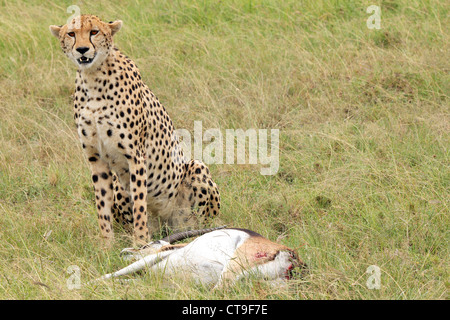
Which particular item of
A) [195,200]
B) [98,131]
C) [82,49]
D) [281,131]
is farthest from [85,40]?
[281,131]

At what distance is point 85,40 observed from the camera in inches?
162

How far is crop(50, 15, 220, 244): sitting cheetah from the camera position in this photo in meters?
4.21

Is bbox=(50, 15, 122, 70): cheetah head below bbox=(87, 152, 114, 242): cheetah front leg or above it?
above

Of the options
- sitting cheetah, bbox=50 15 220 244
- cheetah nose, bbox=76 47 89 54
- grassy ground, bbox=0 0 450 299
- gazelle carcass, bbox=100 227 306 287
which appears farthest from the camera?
Answer: sitting cheetah, bbox=50 15 220 244

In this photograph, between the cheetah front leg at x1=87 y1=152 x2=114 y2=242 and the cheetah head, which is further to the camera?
the cheetah front leg at x1=87 y1=152 x2=114 y2=242

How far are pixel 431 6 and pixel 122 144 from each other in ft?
14.6

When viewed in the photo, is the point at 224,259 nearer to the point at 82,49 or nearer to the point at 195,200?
the point at 195,200

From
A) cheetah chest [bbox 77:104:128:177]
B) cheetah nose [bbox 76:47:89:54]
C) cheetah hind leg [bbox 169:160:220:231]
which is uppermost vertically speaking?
cheetah nose [bbox 76:47:89:54]

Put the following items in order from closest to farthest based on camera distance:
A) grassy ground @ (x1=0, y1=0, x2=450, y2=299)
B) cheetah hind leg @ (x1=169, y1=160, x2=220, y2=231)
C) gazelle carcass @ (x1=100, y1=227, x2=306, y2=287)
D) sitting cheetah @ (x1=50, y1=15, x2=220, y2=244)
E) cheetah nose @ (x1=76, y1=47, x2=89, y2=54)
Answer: gazelle carcass @ (x1=100, y1=227, x2=306, y2=287)
grassy ground @ (x1=0, y1=0, x2=450, y2=299)
cheetah nose @ (x1=76, y1=47, x2=89, y2=54)
sitting cheetah @ (x1=50, y1=15, x2=220, y2=244)
cheetah hind leg @ (x1=169, y1=160, x2=220, y2=231)

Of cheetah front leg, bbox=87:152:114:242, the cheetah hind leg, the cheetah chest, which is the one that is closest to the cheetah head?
the cheetah chest

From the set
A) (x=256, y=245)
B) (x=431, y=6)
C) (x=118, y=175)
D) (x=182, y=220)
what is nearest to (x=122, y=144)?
(x=118, y=175)

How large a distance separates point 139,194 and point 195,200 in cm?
58

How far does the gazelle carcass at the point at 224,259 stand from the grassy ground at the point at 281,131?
3.9 inches

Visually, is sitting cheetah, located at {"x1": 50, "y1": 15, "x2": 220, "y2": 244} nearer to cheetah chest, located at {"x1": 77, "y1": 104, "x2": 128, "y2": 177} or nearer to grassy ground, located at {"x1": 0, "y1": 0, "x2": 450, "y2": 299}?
cheetah chest, located at {"x1": 77, "y1": 104, "x2": 128, "y2": 177}
